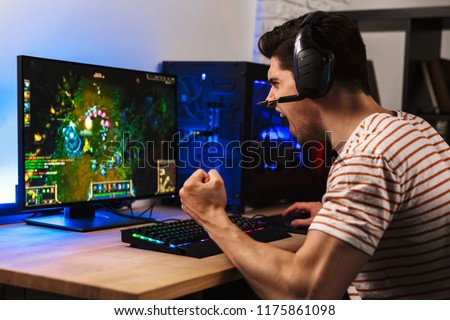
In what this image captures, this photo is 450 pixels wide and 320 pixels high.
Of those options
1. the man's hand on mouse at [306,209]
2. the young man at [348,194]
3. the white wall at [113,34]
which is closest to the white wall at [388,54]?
the white wall at [113,34]

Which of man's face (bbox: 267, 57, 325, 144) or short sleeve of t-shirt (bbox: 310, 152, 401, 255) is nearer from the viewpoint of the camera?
short sleeve of t-shirt (bbox: 310, 152, 401, 255)

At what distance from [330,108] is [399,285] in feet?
1.25

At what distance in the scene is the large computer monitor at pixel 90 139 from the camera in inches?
61.3

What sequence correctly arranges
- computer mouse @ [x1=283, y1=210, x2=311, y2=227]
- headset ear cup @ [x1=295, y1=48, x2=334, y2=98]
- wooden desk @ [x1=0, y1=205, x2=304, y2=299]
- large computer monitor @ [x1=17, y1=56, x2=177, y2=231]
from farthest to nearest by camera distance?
computer mouse @ [x1=283, y1=210, x2=311, y2=227]
large computer monitor @ [x1=17, y1=56, x2=177, y2=231]
headset ear cup @ [x1=295, y1=48, x2=334, y2=98]
wooden desk @ [x1=0, y1=205, x2=304, y2=299]

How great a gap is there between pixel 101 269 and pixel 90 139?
0.55 meters

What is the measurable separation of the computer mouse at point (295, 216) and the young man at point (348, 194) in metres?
0.42

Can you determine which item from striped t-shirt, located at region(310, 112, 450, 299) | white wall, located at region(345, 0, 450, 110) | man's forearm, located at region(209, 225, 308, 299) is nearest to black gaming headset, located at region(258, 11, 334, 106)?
striped t-shirt, located at region(310, 112, 450, 299)

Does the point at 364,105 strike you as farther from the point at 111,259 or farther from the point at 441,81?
the point at 441,81

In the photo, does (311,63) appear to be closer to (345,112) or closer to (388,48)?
(345,112)

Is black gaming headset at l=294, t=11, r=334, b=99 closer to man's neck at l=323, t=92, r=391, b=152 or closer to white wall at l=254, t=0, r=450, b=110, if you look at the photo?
man's neck at l=323, t=92, r=391, b=152

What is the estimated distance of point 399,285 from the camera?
4.21ft

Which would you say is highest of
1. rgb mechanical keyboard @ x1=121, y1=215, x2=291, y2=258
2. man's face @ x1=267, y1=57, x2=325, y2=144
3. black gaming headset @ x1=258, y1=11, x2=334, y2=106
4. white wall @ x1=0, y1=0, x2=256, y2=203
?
white wall @ x1=0, y1=0, x2=256, y2=203

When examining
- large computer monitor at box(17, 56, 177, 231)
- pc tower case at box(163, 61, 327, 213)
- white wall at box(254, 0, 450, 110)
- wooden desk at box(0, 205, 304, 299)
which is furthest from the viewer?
white wall at box(254, 0, 450, 110)

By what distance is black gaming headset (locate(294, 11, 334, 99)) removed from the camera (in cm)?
133
